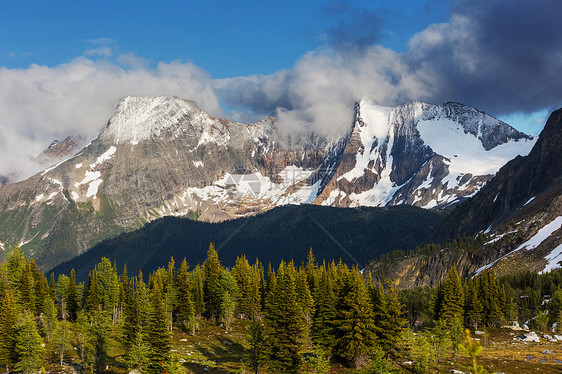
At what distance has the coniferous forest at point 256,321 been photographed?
77062 millimetres

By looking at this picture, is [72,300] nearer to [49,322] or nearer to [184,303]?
[49,322]

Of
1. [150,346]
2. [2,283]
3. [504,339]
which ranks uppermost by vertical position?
[2,283]

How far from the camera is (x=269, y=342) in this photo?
76438 millimetres

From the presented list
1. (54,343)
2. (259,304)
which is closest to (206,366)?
(54,343)

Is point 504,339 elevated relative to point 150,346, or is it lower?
lower

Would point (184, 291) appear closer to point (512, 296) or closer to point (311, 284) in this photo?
point (311, 284)

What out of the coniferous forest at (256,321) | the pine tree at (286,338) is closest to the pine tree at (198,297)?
the coniferous forest at (256,321)

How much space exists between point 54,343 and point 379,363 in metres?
68.0

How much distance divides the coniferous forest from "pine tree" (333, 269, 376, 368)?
0.54ft

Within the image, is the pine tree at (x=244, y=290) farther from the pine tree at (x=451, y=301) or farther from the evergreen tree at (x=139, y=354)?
the evergreen tree at (x=139, y=354)

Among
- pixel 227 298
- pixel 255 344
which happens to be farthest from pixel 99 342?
pixel 227 298

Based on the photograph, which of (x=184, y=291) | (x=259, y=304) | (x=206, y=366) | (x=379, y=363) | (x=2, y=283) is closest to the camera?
(x=379, y=363)

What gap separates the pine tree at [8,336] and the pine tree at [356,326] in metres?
50.6

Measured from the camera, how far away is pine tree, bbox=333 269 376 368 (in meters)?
77.0
